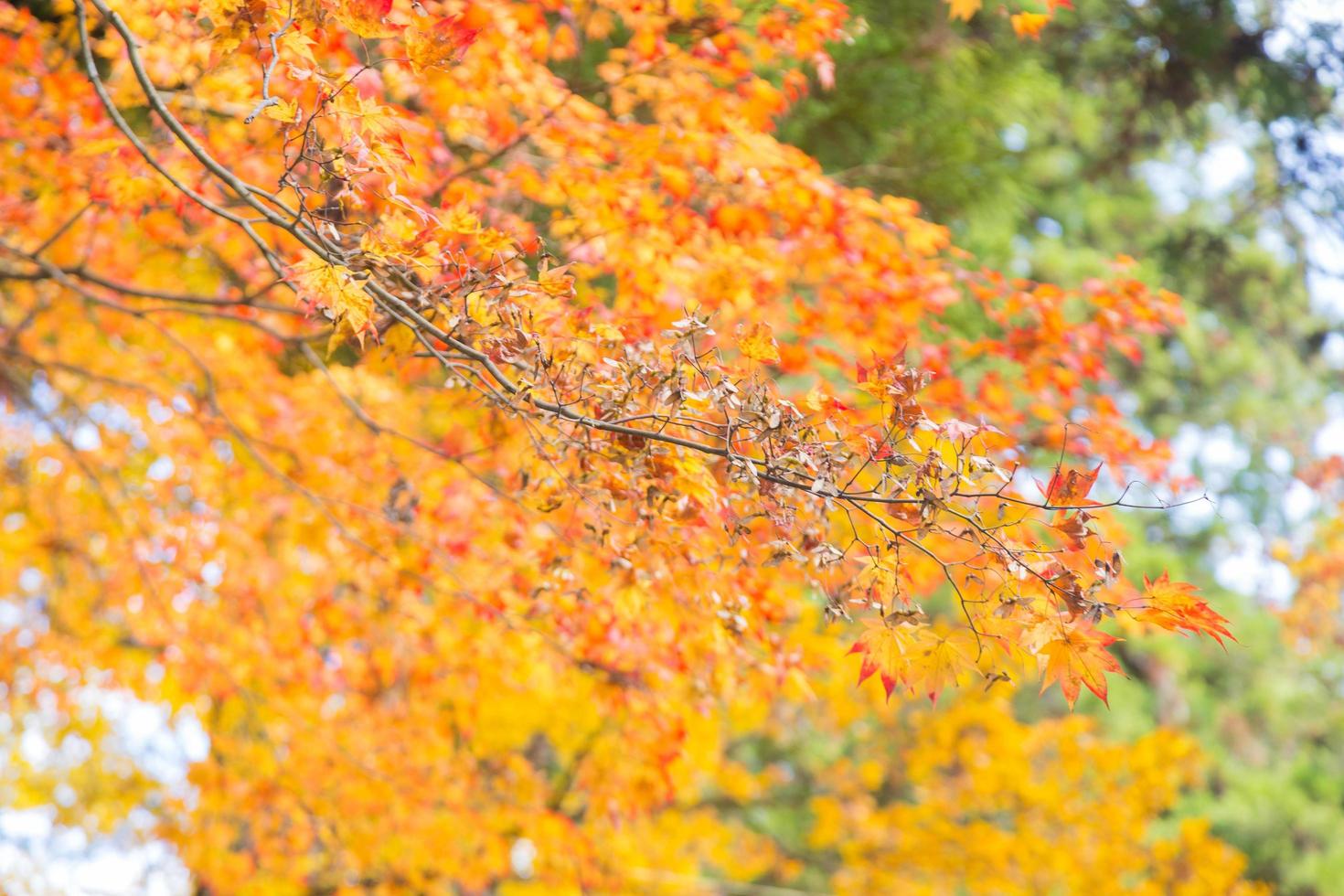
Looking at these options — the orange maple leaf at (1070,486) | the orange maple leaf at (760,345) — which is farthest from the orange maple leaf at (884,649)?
the orange maple leaf at (760,345)

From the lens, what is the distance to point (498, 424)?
275 cm

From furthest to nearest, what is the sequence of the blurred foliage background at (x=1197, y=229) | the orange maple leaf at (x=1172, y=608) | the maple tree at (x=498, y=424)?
the blurred foliage background at (x=1197, y=229)
the maple tree at (x=498, y=424)
the orange maple leaf at (x=1172, y=608)

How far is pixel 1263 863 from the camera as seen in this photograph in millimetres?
9562

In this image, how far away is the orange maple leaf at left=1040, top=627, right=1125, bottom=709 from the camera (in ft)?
5.54

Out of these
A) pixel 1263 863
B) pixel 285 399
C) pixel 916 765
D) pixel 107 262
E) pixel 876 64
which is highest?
pixel 876 64

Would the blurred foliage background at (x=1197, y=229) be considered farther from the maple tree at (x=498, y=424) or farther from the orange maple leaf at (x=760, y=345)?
the orange maple leaf at (x=760, y=345)

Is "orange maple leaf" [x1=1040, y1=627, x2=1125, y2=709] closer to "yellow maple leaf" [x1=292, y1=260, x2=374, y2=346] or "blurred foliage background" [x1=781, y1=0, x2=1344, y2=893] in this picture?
"yellow maple leaf" [x1=292, y1=260, x2=374, y2=346]

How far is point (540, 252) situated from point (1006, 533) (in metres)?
0.97

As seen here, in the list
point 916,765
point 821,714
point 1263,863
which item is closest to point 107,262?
point 916,765

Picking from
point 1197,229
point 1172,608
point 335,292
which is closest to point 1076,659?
point 1172,608

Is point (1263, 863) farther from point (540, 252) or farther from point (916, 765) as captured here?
point (540, 252)

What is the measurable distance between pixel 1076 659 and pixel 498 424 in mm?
1574

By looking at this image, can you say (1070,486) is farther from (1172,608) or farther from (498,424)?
(498,424)

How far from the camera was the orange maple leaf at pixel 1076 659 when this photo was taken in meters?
1.69
